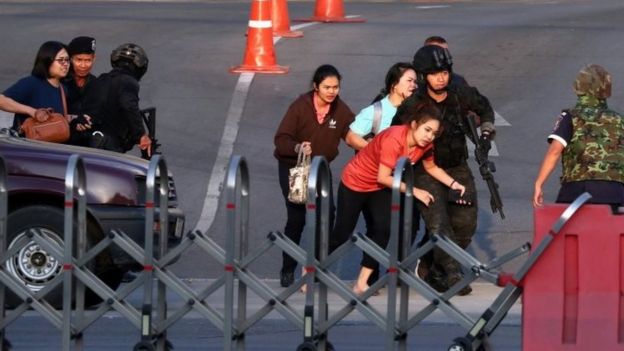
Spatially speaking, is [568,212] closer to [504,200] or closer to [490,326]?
[490,326]

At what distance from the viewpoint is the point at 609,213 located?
7812mm

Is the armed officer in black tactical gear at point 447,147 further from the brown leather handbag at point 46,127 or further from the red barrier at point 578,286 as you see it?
the red barrier at point 578,286

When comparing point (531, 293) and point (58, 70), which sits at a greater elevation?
point (58, 70)

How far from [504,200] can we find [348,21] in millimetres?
11035

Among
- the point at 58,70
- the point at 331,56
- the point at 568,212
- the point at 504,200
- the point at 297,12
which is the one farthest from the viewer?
the point at 297,12

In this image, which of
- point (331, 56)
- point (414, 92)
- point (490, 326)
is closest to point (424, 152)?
point (414, 92)

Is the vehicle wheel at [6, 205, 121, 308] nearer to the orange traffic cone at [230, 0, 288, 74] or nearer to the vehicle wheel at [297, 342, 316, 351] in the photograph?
the vehicle wheel at [297, 342, 316, 351]

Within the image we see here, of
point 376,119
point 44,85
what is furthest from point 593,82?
point 44,85

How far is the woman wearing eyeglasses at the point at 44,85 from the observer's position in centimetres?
1185

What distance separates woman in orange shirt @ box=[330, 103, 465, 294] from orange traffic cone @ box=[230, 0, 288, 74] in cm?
915

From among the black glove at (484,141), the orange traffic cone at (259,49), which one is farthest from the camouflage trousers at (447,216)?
the orange traffic cone at (259,49)

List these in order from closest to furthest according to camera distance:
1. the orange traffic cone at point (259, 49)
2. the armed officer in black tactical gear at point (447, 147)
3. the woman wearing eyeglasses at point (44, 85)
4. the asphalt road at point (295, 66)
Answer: the armed officer in black tactical gear at point (447, 147) < the woman wearing eyeglasses at point (44, 85) < the asphalt road at point (295, 66) < the orange traffic cone at point (259, 49)

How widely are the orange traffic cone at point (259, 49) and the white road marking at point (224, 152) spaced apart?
0.20 m

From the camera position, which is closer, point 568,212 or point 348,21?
point 568,212
